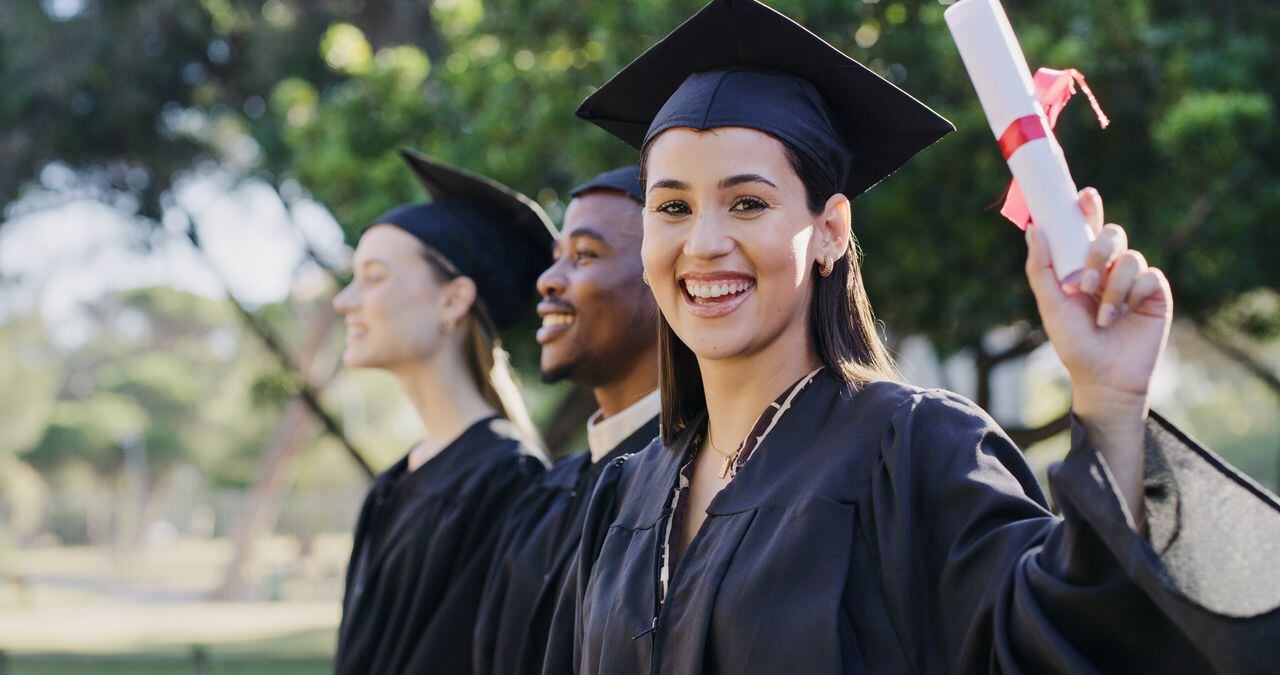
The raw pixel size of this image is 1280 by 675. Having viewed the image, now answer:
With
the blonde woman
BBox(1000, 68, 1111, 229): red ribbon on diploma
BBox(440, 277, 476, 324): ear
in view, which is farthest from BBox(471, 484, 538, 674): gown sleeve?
BBox(1000, 68, 1111, 229): red ribbon on diploma

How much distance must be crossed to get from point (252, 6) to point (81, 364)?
56037 mm

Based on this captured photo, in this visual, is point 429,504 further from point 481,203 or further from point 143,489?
point 143,489

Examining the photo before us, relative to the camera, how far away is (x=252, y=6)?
12.6 m

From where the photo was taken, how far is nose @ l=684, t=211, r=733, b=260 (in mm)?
2580

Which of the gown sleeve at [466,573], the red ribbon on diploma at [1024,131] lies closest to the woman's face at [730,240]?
the red ribbon on diploma at [1024,131]

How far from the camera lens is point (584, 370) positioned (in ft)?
14.2

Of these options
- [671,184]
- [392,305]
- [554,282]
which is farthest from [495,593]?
[671,184]

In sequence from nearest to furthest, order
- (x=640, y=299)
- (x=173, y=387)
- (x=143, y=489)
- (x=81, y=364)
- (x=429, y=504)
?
(x=640, y=299) → (x=429, y=504) → (x=143, y=489) → (x=173, y=387) → (x=81, y=364)

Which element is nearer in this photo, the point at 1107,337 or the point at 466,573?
the point at 1107,337

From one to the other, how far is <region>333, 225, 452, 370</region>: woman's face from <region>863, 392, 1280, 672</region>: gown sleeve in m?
2.78

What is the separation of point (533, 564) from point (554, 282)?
2.81 ft

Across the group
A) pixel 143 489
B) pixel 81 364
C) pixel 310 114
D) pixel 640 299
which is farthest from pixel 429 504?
pixel 81 364

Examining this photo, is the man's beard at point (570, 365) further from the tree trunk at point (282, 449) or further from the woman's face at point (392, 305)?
the tree trunk at point (282, 449)

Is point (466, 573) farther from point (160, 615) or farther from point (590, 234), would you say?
point (160, 615)
